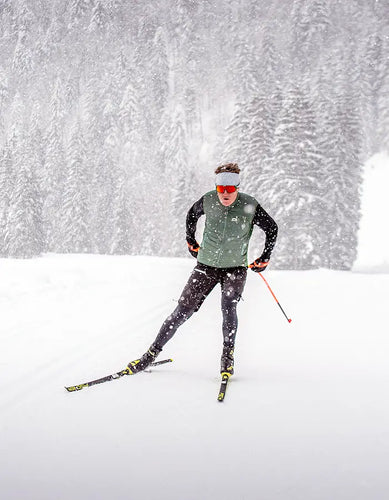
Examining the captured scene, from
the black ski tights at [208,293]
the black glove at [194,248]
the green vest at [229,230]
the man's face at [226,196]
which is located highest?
the man's face at [226,196]

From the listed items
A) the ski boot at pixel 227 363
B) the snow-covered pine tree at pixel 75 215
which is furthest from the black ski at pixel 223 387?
the snow-covered pine tree at pixel 75 215

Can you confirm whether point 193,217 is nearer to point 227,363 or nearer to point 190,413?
point 227,363

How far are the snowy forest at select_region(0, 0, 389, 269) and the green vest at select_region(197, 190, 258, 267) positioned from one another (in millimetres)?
24907

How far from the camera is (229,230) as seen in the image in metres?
3.75

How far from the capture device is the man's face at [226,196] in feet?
11.9

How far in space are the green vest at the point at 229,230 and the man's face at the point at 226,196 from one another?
5cm

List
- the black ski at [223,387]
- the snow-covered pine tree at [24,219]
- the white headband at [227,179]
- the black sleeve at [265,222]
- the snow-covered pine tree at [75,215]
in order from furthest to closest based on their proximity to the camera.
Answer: the snow-covered pine tree at [75,215]
the snow-covered pine tree at [24,219]
the black sleeve at [265,222]
the white headband at [227,179]
the black ski at [223,387]

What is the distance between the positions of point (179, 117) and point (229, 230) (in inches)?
2359

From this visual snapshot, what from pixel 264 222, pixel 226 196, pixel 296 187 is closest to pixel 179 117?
pixel 296 187

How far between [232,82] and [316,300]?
6643 centimetres

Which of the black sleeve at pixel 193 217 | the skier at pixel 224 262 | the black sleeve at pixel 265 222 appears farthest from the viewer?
the black sleeve at pixel 193 217

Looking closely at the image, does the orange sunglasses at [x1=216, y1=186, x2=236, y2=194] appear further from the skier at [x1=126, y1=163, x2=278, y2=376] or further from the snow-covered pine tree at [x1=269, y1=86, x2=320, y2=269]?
the snow-covered pine tree at [x1=269, y1=86, x2=320, y2=269]

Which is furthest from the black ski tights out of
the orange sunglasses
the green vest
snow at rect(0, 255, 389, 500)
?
the orange sunglasses

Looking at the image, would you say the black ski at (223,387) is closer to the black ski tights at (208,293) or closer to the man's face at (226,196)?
the black ski tights at (208,293)
